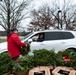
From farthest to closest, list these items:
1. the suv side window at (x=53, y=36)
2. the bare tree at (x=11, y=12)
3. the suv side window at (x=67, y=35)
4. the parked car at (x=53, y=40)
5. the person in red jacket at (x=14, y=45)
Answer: the bare tree at (x=11, y=12)
the suv side window at (x=67, y=35)
the suv side window at (x=53, y=36)
the parked car at (x=53, y=40)
the person in red jacket at (x=14, y=45)

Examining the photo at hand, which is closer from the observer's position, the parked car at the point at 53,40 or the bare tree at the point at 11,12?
the parked car at the point at 53,40

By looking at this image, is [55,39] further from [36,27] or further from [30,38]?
[36,27]

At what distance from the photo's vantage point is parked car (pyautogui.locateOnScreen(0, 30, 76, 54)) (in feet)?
42.1

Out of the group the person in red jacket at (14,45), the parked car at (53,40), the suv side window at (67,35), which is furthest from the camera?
the suv side window at (67,35)

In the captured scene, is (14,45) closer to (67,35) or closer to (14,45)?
(14,45)

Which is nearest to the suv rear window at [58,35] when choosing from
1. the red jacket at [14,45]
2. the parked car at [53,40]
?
the parked car at [53,40]

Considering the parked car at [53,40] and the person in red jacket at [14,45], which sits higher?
the person in red jacket at [14,45]

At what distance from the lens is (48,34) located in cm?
1339

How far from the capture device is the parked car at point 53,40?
42.1 feet

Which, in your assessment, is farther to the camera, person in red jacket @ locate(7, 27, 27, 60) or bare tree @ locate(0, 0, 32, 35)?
bare tree @ locate(0, 0, 32, 35)

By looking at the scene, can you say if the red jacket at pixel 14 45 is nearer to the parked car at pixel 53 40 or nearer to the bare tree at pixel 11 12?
the parked car at pixel 53 40

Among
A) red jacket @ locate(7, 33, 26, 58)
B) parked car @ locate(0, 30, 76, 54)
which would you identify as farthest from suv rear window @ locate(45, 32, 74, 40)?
red jacket @ locate(7, 33, 26, 58)

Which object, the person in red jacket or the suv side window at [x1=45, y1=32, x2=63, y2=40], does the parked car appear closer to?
the suv side window at [x1=45, y1=32, x2=63, y2=40]

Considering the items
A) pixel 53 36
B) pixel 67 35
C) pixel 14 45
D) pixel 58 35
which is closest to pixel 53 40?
pixel 53 36
